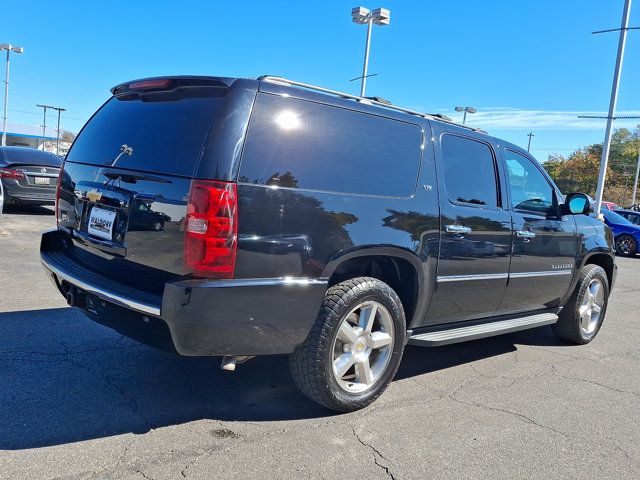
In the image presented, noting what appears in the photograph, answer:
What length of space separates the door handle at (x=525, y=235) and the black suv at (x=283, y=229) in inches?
6.5

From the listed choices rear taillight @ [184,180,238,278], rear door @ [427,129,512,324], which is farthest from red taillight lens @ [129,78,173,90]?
rear door @ [427,129,512,324]

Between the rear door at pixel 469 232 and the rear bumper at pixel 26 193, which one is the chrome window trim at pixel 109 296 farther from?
the rear bumper at pixel 26 193

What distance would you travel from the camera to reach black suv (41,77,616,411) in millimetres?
2744

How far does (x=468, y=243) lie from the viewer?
391 cm

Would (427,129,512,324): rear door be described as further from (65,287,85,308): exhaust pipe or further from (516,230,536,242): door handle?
(65,287,85,308): exhaust pipe

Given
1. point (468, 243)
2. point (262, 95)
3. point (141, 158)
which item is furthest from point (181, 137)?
point (468, 243)

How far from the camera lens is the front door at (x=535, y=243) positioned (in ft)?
14.6

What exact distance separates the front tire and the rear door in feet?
1.55

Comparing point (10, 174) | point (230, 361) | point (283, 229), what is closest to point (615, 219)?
point (10, 174)

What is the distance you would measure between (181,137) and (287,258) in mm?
890

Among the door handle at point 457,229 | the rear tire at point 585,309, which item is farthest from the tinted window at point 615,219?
the door handle at point 457,229

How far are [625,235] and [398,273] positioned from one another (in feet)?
52.3

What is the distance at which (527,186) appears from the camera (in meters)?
4.73

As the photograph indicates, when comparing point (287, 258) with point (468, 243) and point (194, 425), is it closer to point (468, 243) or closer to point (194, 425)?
point (194, 425)
